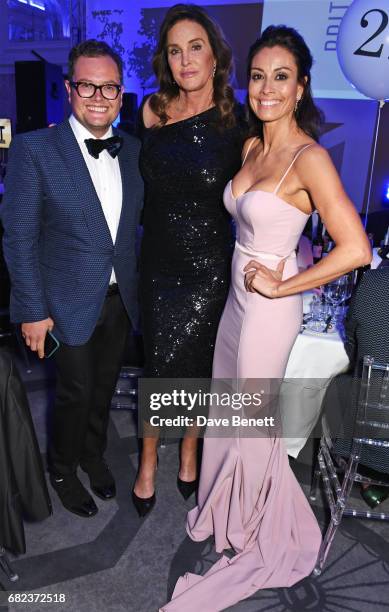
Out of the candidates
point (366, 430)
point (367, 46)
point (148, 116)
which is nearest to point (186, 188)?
point (148, 116)

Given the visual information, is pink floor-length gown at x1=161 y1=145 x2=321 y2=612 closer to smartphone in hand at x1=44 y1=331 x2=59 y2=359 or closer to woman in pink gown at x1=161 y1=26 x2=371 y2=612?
woman in pink gown at x1=161 y1=26 x2=371 y2=612

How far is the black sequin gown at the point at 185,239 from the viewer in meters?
1.88

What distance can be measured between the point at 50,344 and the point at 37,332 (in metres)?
0.07

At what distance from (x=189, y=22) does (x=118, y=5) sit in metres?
6.20

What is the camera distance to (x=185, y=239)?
192 cm

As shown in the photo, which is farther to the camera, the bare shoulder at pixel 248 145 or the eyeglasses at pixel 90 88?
the bare shoulder at pixel 248 145

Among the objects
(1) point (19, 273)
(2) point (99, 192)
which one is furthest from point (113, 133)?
(1) point (19, 273)

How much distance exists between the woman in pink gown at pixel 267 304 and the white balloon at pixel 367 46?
191 cm

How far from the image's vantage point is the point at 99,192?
183 centimetres

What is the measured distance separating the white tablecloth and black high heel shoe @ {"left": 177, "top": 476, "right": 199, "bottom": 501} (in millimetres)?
457

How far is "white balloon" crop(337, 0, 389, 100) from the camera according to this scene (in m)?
3.19

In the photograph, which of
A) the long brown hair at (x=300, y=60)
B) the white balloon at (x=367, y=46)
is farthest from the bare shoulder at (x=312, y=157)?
the white balloon at (x=367, y=46)

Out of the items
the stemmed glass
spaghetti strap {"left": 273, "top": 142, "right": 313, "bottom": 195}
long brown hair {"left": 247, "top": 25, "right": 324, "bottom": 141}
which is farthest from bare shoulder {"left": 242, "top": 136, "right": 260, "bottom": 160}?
the stemmed glass

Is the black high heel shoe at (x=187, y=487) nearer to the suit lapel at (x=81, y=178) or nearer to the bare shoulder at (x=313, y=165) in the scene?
the suit lapel at (x=81, y=178)
